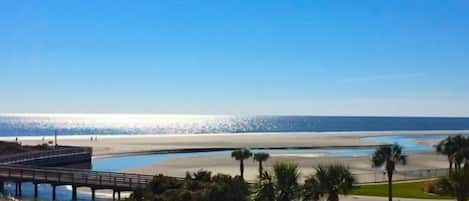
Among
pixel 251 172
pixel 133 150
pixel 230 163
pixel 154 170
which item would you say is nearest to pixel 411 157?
pixel 230 163

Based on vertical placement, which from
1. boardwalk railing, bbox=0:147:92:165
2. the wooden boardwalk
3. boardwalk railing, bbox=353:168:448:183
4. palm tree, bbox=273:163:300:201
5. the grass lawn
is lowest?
the grass lawn

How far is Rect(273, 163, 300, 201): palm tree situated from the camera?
25.2 meters

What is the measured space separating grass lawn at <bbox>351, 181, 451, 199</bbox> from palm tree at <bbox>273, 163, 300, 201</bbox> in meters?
21.1

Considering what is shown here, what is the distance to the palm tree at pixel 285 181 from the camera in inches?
993

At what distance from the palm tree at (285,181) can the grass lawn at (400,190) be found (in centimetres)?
2106

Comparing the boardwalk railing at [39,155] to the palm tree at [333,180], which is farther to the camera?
the boardwalk railing at [39,155]

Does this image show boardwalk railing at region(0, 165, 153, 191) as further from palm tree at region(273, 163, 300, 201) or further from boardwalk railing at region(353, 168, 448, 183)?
palm tree at region(273, 163, 300, 201)

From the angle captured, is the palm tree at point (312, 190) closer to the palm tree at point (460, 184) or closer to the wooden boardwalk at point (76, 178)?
the palm tree at point (460, 184)

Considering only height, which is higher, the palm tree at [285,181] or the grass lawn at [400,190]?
the palm tree at [285,181]

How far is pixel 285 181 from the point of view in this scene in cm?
2534

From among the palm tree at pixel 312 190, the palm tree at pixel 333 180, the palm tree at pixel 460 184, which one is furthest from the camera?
the palm tree at pixel 460 184

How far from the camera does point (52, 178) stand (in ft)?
173

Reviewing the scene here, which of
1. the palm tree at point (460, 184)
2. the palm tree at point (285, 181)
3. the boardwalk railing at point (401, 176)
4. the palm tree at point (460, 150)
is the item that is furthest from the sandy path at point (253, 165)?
the palm tree at point (285, 181)

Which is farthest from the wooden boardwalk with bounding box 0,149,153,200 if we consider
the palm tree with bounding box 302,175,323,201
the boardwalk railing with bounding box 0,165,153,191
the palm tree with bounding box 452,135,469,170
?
the palm tree with bounding box 452,135,469,170
